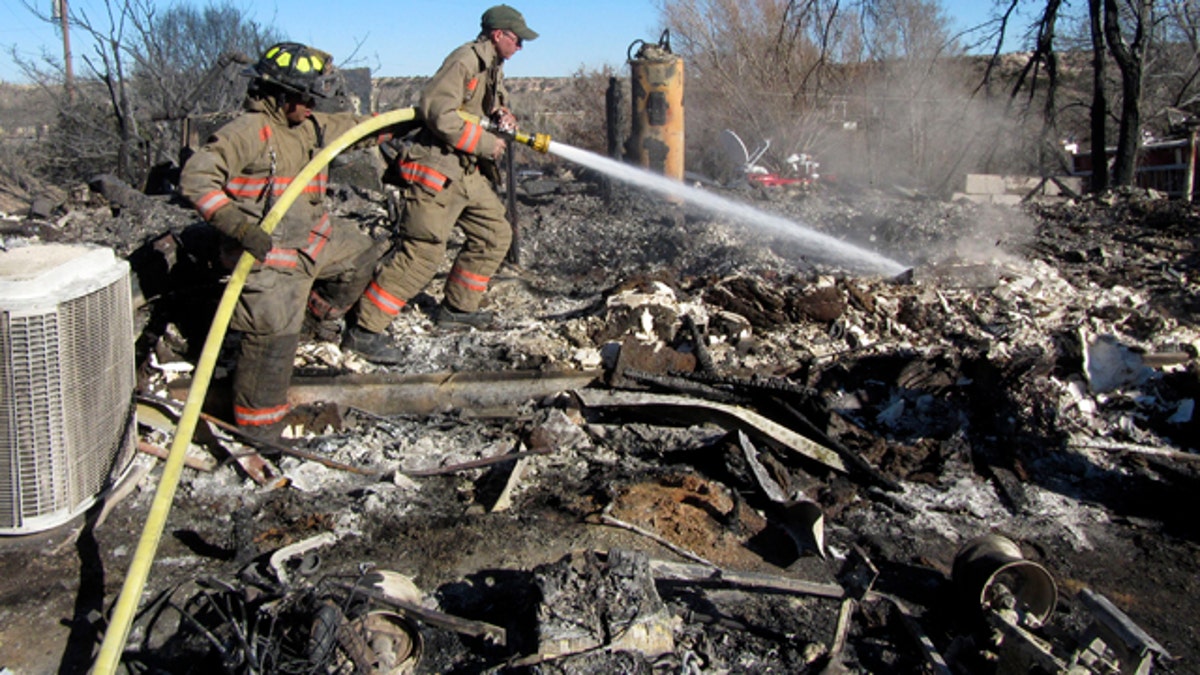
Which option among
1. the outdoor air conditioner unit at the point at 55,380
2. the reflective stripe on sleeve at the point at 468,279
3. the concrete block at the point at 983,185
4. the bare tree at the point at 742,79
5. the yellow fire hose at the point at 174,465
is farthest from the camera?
the bare tree at the point at 742,79

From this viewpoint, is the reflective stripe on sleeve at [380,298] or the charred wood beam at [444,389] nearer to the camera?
the charred wood beam at [444,389]

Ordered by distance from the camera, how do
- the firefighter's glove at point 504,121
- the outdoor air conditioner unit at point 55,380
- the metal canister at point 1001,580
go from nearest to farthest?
the metal canister at point 1001,580 < the outdoor air conditioner unit at point 55,380 < the firefighter's glove at point 504,121

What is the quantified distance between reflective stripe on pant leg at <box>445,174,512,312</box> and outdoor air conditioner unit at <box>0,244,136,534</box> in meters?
2.35

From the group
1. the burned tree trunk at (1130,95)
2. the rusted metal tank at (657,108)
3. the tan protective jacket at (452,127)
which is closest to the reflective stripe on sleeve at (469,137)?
the tan protective jacket at (452,127)

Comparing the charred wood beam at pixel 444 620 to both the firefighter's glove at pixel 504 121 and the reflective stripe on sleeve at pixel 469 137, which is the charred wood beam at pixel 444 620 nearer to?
the reflective stripe on sleeve at pixel 469 137

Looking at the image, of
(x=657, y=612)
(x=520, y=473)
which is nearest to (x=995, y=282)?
(x=520, y=473)

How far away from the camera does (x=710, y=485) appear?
3.63 meters

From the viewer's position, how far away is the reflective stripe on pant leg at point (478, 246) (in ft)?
17.6

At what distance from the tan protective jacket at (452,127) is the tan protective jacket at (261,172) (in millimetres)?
630

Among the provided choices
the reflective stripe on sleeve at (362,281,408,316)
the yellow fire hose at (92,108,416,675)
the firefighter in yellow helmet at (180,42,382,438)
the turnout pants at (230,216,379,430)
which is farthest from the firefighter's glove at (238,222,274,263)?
the reflective stripe on sleeve at (362,281,408,316)

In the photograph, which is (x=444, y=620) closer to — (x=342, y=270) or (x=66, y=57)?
(x=342, y=270)

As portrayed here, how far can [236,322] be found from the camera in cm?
391

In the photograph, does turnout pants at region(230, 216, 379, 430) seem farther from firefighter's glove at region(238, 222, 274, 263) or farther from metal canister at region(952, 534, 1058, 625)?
metal canister at region(952, 534, 1058, 625)

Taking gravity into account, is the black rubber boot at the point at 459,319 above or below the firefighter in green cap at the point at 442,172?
below
